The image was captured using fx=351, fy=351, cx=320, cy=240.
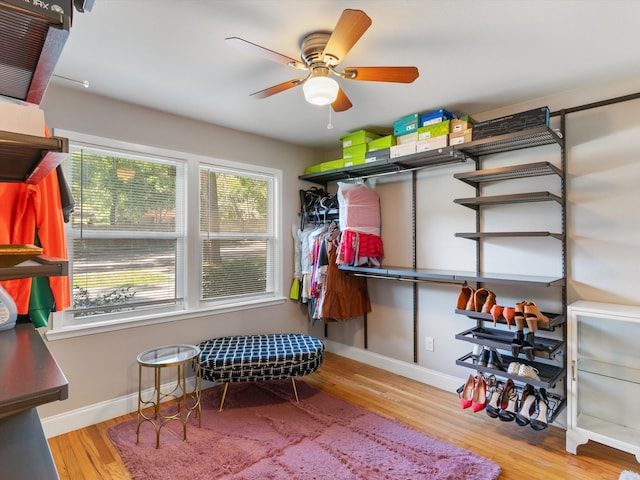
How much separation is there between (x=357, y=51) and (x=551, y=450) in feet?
8.68

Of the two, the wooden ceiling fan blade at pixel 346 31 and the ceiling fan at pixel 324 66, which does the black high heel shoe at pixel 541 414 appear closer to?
the ceiling fan at pixel 324 66

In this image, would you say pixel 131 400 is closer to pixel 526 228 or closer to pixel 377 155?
pixel 377 155

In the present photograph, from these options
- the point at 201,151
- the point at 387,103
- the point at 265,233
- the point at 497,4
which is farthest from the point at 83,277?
the point at 497,4

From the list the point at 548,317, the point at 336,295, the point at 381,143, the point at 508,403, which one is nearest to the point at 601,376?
the point at 548,317

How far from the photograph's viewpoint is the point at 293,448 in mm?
2158

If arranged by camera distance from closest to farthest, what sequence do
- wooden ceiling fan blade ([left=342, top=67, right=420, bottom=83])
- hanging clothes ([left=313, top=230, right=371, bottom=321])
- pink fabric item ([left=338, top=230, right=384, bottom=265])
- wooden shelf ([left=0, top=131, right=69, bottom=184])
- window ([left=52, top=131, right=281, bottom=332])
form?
wooden shelf ([left=0, top=131, right=69, bottom=184]), wooden ceiling fan blade ([left=342, top=67, right=420, bottom=83]), window ([left=52, top=131, right=281, bottom=332]), pink fabric item ([left=338, top=230, right=384, bottom=265]), hanging clothes ([left=313, top=230, right=371, bottom=321])

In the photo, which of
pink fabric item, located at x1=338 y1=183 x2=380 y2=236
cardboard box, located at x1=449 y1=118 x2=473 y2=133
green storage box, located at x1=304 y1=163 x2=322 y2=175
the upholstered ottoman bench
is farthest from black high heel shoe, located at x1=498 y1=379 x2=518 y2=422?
green storage box, located at x1=304 y1=163 x2=322 y2=175

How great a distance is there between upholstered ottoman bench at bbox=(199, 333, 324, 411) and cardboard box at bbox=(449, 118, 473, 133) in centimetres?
202

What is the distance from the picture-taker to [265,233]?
3.63 metres

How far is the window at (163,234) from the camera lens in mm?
2514

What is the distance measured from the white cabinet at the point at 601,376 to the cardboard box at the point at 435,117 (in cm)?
157

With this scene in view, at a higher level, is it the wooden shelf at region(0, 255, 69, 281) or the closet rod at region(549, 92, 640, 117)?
the closet rod at region(549, 92, 640, 117)

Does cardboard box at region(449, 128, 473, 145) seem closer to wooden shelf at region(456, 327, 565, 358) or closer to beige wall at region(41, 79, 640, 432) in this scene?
beige wall at region(41, 79, 640, 432)

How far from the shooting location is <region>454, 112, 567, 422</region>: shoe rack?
222 centimetres
